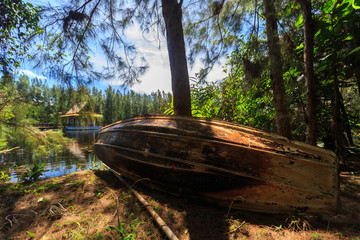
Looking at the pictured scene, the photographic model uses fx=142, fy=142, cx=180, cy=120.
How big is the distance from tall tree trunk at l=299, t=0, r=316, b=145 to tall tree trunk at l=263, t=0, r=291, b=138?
1.89 ft

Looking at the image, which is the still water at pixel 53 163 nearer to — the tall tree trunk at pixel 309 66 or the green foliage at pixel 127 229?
the green foliage at pixel 127 229

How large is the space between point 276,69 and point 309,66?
67 centimetres

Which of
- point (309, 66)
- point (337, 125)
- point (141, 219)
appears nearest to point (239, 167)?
point (141, 219)

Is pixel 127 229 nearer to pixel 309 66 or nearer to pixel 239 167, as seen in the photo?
pixel 239 167

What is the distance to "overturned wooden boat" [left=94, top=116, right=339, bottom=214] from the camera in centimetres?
147

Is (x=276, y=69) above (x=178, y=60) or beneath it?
beneath

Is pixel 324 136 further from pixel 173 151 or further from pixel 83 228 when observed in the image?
pixel 83 228

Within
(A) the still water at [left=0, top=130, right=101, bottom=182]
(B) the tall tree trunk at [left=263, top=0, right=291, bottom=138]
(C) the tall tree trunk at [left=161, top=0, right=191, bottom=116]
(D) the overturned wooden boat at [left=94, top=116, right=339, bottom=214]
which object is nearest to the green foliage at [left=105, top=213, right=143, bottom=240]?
(D) the overturned wooden boat at [left=94, top=116, right=339, bottom=214]

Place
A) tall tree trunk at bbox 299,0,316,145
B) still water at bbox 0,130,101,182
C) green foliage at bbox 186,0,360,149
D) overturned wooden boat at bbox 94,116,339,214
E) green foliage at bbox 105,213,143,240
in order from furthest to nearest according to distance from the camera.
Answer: still water at bbox 0,130,101,182
green foliage at bbox 186,0,360,149
tall tree trunk at bbox 299,0,316,145
overturned wooden boat at bbox 94,116,339,214
green foliage at bbox 105,213,143,240

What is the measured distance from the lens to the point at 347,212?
62.4 inches

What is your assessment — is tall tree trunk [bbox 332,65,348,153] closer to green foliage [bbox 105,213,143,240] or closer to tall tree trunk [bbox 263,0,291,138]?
tall tree trunk [bbox 263,0,291,138]

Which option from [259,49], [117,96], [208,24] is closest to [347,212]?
[259,49]

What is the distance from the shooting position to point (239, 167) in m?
1.56

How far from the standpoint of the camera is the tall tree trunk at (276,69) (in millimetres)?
2508
